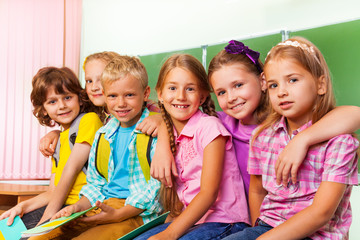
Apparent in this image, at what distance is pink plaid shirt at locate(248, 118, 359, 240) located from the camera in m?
0.97

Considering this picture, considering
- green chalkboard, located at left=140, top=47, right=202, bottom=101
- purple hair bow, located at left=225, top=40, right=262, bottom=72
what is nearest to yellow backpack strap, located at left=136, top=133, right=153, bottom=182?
purple hair bow, located at left=225, top=40, right=262, bottom=72

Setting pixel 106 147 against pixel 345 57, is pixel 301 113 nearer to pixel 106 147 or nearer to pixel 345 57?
pixel 106 147

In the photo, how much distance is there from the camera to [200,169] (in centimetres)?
132

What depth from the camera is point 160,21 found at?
461 centimetres

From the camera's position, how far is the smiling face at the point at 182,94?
4.50 feet

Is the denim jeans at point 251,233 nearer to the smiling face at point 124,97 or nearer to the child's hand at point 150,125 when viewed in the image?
the child's hand at point 150,125

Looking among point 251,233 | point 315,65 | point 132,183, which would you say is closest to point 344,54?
point 315,65

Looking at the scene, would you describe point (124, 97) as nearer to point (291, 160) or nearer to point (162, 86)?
point (162, 86)

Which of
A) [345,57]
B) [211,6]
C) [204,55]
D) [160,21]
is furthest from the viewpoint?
[160,21]

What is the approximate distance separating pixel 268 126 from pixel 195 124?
277 millimetres

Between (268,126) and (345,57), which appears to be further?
(345,57)

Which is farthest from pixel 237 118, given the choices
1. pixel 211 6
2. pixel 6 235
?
pixel 211 6

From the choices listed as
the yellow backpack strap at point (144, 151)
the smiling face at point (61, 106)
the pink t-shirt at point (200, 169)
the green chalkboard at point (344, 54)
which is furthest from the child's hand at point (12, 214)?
the green chalkboard at point (344, 54)

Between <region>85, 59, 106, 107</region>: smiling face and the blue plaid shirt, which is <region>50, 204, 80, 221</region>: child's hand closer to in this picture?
the blue plaid shirt
